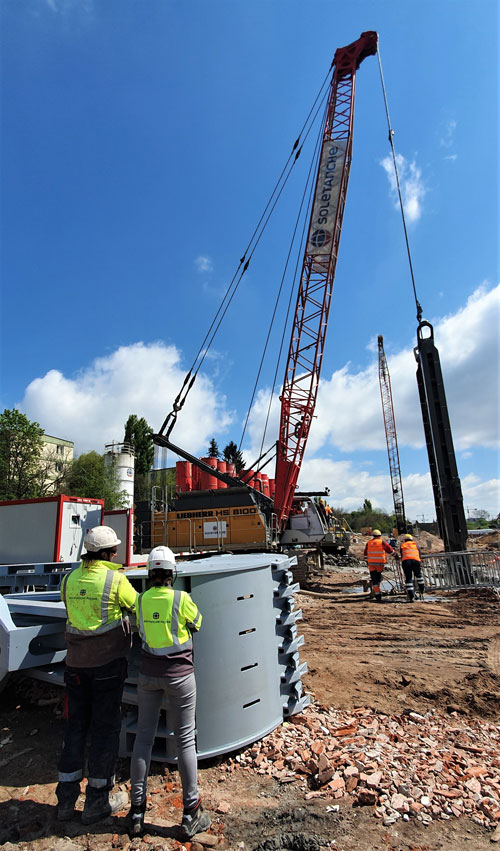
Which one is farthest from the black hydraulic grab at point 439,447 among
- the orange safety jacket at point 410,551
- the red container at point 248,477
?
the red container at point 248,477

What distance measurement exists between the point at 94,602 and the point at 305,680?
335 centimetres

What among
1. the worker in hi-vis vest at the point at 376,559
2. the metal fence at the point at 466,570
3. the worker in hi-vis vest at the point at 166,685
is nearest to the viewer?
the worker in hi-vis vest at the point at 166,685

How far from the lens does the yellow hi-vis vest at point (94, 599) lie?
10.4 feet

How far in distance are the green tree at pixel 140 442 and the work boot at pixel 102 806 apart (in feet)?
158

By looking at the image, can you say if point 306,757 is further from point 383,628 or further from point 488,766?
point 383,628

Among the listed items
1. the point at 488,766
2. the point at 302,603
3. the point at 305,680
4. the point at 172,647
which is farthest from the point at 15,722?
the point at 302,603

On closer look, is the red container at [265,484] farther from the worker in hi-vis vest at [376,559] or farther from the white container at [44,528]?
the white container at [44,528]

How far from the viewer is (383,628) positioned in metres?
8.45

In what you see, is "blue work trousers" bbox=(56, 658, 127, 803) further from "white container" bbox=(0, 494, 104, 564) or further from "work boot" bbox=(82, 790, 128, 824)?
"white container" bbox=(0, 494, 104, 564)

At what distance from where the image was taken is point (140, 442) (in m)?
50.4

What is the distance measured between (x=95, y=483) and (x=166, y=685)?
37.3 meters

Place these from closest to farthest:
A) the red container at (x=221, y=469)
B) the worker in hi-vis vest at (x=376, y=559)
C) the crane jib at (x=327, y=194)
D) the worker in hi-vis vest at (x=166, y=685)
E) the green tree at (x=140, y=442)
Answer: the worker in hi-vis vest at (x=166, y=685) < the worker in hi-vis vest at (x=376, y=559) < the crane jib at (x=327, y=194) < the red container at (x=221, y=469) < the green tree at (x=140, y=442)

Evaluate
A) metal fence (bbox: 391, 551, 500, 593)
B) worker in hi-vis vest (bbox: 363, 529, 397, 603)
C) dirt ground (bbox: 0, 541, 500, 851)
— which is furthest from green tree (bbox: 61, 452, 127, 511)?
dirt ground (bbox: 0, 541, 500, 851)

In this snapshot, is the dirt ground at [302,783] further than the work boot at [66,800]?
No
